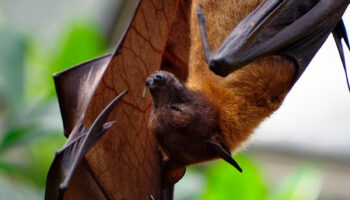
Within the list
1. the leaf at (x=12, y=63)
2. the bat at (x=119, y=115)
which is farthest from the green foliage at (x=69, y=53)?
the bat at (x=119, y=115)

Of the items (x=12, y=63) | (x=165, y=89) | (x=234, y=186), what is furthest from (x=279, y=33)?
(x=12, y=63)

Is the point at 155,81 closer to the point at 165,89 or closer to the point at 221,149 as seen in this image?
the point at 165,89

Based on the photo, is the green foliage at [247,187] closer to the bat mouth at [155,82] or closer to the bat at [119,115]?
the bat at [119,115]

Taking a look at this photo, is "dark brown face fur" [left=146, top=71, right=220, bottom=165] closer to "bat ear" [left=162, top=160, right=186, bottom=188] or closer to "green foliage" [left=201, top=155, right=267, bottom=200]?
"bat ear" [left=162, top=160, right=186, bottom=188]

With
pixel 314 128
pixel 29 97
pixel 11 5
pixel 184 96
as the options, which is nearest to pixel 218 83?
pixel 184 96

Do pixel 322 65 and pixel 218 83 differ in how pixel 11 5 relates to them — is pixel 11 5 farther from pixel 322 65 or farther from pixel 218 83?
pixel 218 83

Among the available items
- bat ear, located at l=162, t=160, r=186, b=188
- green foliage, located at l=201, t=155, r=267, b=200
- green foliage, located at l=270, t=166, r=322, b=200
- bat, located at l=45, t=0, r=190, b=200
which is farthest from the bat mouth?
green foliage, located at l=270, t=166, r=322, b=200
